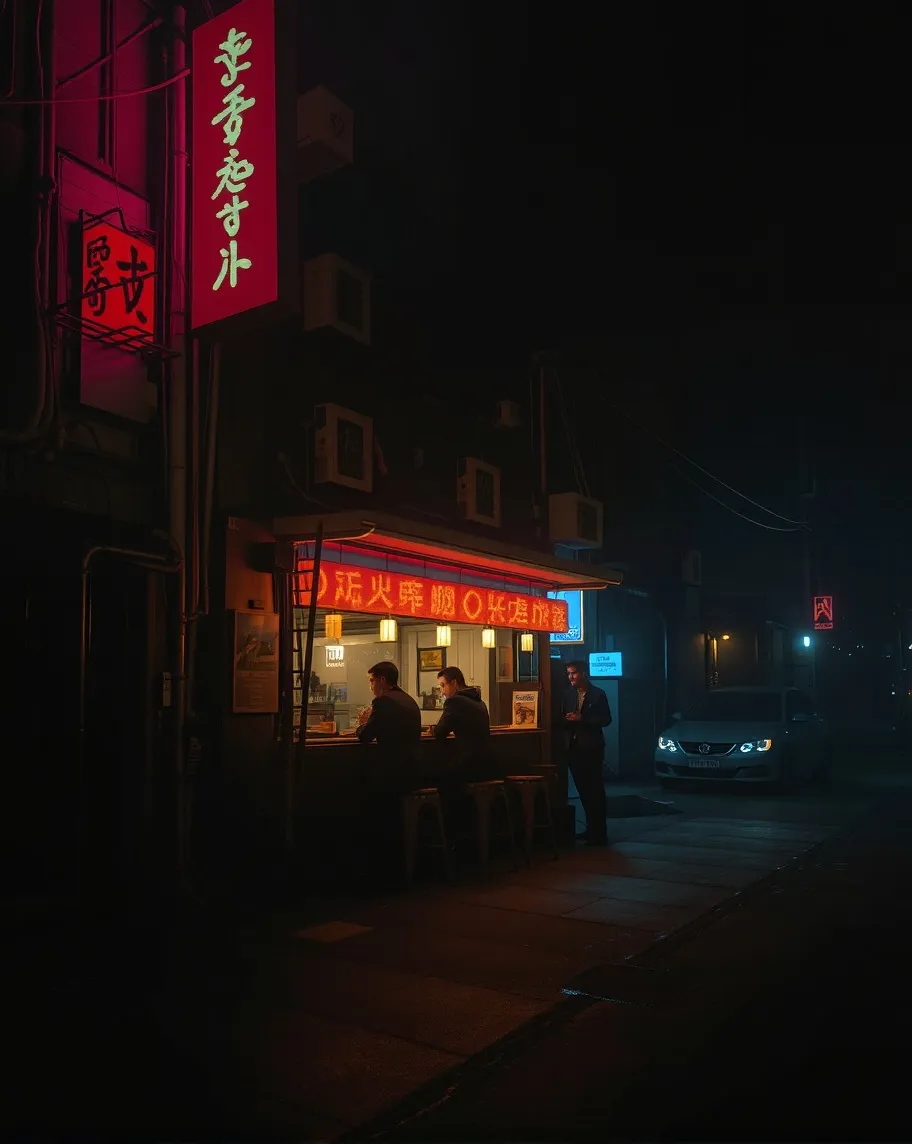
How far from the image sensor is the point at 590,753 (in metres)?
11.8

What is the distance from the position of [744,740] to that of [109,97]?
1366 centimetres

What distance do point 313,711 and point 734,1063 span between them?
732 centimetres

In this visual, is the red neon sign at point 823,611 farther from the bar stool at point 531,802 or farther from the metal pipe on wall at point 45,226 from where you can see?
the metal pipe on wall at point 45,226

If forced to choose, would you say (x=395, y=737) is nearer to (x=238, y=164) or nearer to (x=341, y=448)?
(x=341, y=448)

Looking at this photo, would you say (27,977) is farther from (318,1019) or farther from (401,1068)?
(401,1068)

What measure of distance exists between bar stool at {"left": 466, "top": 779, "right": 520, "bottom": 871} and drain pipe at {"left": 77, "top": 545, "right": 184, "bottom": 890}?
12.9 feet

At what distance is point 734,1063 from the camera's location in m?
4.96

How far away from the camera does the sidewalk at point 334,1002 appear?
445 cm

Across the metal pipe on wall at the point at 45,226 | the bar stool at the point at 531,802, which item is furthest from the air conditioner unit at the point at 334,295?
the bar stool at the point at 531,802

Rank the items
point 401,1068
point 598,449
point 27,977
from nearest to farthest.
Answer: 1. point 401,1068
2. point 27,977
3. point 598,449

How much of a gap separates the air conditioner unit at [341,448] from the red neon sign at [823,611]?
26279 mm

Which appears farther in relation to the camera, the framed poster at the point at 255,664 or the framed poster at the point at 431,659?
the framed poster at the point at 431,659

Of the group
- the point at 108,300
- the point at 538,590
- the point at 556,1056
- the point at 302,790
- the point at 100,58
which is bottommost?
the point at 556,1056

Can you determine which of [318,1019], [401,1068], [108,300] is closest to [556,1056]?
[401,1068]
